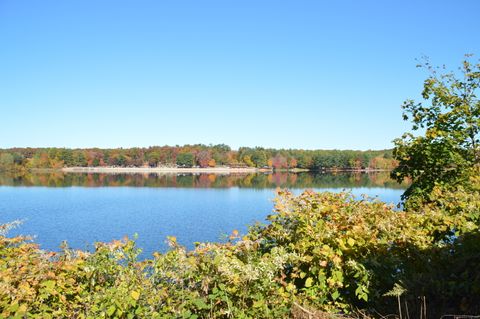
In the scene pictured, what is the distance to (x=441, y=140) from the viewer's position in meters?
9.37

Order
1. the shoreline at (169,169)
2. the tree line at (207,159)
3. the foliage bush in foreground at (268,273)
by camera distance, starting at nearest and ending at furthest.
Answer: the foliage bush in foreground at (268,273) → the tree line at (207,159) → the shoreline at (169,169)

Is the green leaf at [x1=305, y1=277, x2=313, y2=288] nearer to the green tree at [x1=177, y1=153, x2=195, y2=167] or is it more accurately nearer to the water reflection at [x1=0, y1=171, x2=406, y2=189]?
the water reflection at [x1=0, y1=171, x2=406, y2=189]

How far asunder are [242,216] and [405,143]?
26775 mm

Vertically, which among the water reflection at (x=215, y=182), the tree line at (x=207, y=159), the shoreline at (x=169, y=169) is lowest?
the water reflection at (x=215, y=182)

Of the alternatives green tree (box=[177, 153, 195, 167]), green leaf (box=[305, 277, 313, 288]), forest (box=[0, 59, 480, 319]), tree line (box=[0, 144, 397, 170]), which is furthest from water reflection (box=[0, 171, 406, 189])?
green tree (box=[177, 153, 195, 167])

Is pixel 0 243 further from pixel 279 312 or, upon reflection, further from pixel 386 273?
pixel 386 273

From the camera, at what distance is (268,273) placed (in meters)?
4.71

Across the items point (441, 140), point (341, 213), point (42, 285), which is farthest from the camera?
point (441, 140)

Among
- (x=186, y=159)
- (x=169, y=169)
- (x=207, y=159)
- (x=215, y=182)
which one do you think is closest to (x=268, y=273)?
(x=215, y=182)

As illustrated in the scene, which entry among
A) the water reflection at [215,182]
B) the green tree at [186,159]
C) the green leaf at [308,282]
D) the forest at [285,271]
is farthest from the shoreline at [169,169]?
the green leaf at [308,282]

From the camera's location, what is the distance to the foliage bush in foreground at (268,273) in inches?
169

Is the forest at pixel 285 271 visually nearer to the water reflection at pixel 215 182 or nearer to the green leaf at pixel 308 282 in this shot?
the green leaf at pixel 308 282

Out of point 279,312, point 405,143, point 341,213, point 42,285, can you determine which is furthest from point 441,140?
point 42,285

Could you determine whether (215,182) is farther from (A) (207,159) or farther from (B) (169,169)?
(B) (169,169)
